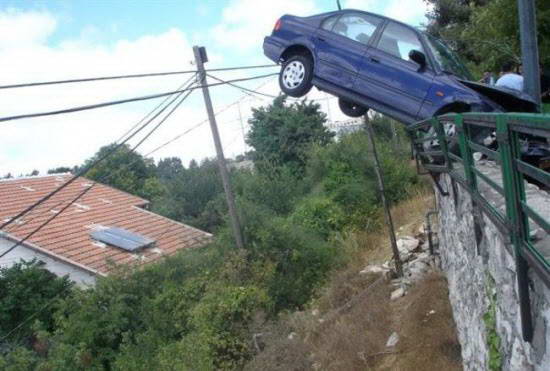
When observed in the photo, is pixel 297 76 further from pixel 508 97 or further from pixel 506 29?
pixel 506 29

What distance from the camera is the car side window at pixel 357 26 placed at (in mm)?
7840

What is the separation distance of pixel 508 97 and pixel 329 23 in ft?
10.4

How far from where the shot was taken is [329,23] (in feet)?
27.1

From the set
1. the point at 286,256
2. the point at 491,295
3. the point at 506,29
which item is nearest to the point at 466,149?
the point at 491,295

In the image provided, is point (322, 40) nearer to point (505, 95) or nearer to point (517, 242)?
point (505, 95)

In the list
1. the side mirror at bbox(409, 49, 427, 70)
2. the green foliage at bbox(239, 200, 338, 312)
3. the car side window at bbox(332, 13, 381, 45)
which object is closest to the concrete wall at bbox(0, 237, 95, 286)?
the green foliage at bbox(239, 200, 338, 312)

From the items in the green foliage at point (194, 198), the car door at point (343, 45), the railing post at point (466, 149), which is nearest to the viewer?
the railing post at point (466, 149)

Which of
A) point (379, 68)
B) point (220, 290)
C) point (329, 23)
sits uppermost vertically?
point (329, 23)

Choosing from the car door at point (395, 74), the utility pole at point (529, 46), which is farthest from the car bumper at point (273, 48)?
the utility pole at point (529, 46)

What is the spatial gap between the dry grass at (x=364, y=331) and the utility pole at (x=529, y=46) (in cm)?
345

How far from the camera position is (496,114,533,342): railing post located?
2.31 m

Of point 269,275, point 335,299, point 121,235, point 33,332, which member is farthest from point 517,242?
point 121,235

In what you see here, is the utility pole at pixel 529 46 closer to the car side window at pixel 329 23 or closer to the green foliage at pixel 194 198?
the car side window at pixel 329 23

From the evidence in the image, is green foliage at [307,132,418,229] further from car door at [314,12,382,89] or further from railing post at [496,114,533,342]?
railing post at [496,114,533,342]
